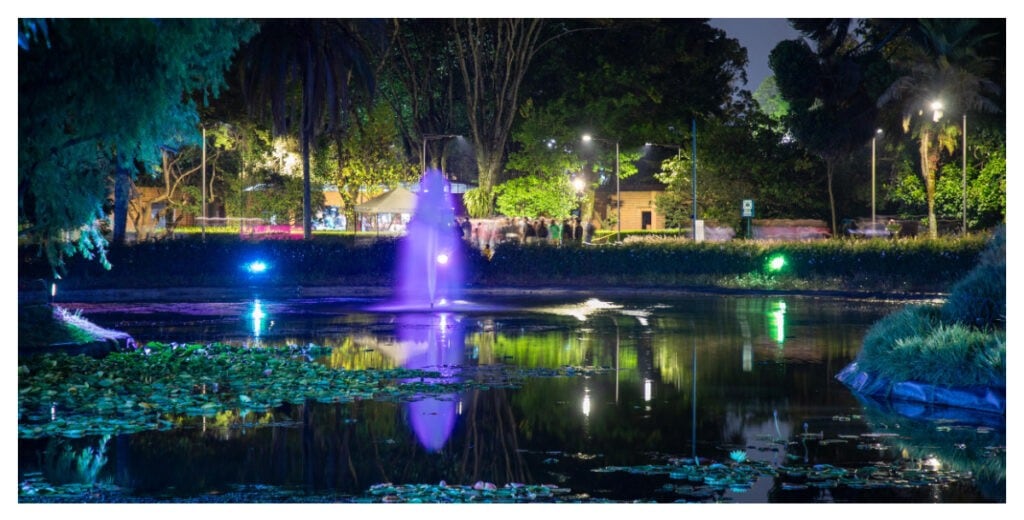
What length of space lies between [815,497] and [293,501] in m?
3.49

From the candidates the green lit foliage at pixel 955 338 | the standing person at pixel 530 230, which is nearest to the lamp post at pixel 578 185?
the standing person at pixel 530 230

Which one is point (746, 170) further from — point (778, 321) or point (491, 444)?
point (491, 444)

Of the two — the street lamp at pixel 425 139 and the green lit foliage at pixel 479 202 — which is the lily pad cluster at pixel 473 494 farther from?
the green lit foliage at pixel 479 202

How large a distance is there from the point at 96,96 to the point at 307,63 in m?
23.3

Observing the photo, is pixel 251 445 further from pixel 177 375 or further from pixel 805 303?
pixel 805 303

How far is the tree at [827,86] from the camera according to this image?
53.9m

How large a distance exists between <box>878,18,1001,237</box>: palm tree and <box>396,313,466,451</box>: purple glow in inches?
1183

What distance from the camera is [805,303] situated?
30266mm

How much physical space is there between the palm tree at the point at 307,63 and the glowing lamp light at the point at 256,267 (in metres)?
3.83

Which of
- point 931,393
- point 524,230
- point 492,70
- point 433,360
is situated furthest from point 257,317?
point 492,70

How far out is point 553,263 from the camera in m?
38.6

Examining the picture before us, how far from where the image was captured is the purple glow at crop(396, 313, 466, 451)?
11500mm

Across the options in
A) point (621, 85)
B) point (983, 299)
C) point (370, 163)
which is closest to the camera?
point (983, 299)

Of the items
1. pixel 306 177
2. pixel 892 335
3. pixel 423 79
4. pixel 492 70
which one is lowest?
pixel 892 335
